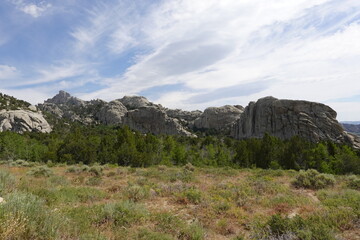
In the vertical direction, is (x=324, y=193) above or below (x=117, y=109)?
below

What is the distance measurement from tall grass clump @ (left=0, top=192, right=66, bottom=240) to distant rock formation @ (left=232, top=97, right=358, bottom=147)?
103724 millimetres

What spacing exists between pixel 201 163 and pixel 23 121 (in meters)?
77.5

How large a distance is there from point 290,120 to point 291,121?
71cm

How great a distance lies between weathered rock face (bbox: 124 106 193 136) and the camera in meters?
137

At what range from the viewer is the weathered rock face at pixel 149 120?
137 meters

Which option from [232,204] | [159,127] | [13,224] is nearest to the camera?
[13,224]

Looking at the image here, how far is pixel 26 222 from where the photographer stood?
13.3 ft

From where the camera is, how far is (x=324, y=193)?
11273 millimetres

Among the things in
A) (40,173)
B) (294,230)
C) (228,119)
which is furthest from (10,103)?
(294,230)

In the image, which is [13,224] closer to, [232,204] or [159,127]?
[232,204]

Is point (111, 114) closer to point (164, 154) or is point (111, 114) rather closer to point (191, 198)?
point (164, 154)

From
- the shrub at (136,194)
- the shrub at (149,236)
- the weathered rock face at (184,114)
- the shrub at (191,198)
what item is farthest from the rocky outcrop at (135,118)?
the shrub at (149,236)

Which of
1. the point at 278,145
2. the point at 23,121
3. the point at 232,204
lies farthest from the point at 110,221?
the point at 23,121

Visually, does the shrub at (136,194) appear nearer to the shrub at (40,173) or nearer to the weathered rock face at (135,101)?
the shrub at (40,173)
